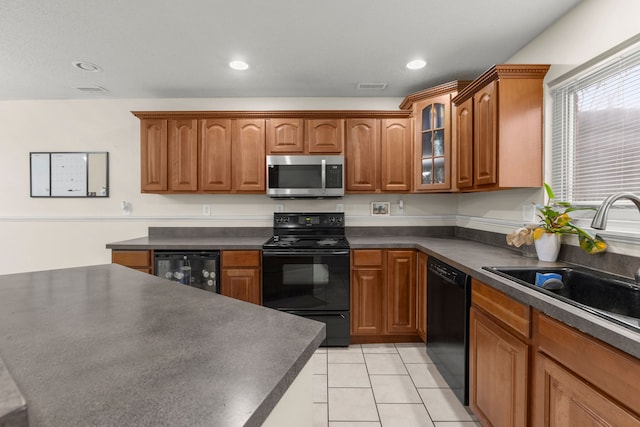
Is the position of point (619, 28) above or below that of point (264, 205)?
above

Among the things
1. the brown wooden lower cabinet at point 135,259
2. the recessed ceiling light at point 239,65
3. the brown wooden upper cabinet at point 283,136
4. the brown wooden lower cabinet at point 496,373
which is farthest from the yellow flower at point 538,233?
the brown wooden lower cabinet at point 135,259

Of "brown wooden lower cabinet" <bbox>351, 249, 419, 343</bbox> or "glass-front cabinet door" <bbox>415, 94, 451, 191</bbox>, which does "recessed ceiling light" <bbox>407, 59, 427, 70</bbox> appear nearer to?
"glass-front cabinet door" <bbox>415, 94, 451, 191</bbox>

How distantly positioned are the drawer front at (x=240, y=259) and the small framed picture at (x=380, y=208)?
1383mm

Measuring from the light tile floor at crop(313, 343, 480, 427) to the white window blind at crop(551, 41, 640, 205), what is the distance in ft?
5.05

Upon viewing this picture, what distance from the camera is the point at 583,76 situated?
177cm

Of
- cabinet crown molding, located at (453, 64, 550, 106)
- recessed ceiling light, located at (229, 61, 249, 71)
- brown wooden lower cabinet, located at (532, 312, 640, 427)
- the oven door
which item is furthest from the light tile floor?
recessed ceiling light, located at (229, 61, 249, 71)

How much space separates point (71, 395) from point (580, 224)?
2.39 m

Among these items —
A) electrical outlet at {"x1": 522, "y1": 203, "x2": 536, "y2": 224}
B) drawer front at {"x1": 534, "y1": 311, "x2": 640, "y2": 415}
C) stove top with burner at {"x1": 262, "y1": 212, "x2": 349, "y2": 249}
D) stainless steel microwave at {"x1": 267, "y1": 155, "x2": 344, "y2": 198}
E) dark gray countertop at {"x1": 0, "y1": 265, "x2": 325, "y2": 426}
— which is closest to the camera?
dark gray countertop at {"x1": 0, "y1": 265, "x2": 325, "y2": 426}

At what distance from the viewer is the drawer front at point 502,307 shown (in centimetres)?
130

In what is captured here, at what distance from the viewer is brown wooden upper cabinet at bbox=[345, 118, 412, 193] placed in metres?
3.00

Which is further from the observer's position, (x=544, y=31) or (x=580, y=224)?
(x=544, y=31)

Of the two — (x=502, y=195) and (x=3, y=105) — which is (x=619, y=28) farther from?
(x=3, y=105)

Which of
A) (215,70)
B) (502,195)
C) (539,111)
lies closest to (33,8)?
(215,70)

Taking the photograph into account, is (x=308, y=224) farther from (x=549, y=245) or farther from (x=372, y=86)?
(x=549, y=245)
